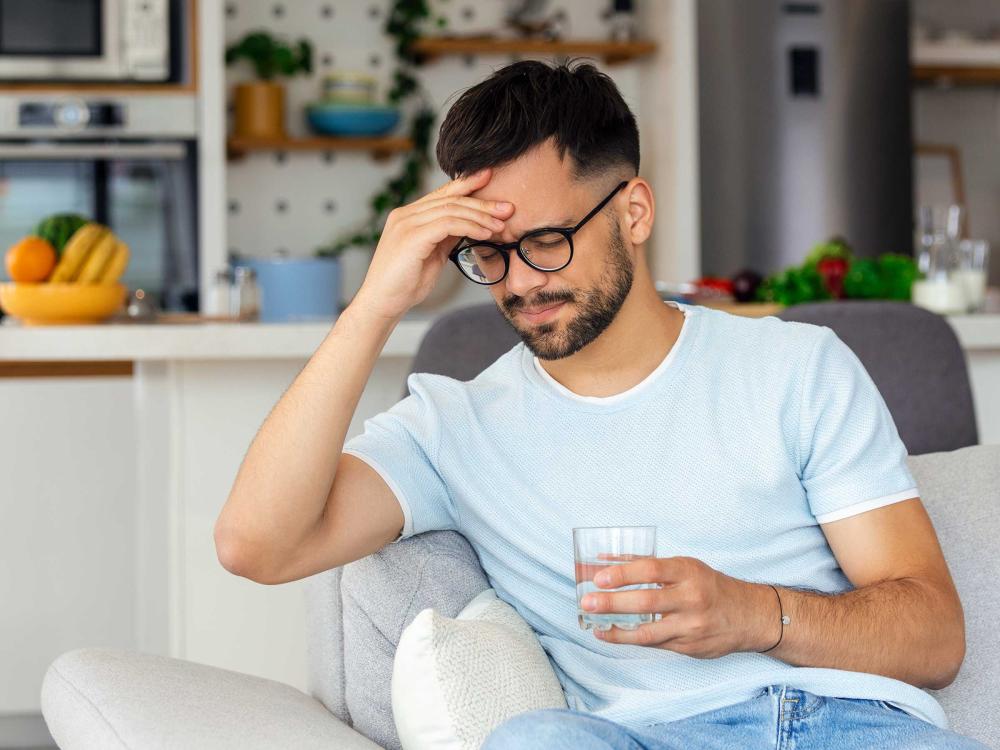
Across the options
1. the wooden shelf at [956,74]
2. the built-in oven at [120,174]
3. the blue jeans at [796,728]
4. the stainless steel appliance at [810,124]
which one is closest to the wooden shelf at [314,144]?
the built-in oven at [120,174]

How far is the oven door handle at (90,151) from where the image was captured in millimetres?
4500

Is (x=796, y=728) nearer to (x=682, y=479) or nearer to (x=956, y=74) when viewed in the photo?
(x=682, y=479)

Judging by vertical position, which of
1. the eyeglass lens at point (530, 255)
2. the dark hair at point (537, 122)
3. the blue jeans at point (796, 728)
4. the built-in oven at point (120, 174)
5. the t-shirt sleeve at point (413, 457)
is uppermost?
the built-in oven at point (120, 174)

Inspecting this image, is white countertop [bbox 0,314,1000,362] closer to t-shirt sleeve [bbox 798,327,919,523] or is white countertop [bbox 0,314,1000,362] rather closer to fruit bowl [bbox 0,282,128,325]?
fruit bowl [bbox 0,282,128,325]

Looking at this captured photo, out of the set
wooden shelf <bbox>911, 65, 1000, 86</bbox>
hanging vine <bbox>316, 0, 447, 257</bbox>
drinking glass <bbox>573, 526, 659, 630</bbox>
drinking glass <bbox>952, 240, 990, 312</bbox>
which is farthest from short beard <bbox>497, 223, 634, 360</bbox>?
wooden shelf <bbox>911, 65, 1000, 86</bbox>

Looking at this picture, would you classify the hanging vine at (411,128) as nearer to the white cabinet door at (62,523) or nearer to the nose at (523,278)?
the white cabinet door at (62,523)

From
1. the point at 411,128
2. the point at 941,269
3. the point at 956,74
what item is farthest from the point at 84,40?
the point at 956,74

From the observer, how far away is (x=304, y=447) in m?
1.60

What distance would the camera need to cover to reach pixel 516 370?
1.80m

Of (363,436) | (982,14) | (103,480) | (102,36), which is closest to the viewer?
(363,436)

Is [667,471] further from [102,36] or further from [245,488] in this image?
[102,36]

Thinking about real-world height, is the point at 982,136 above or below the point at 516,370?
above

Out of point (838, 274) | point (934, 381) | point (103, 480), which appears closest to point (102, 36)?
point (103, 480)

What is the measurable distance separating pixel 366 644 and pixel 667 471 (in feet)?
1.40
